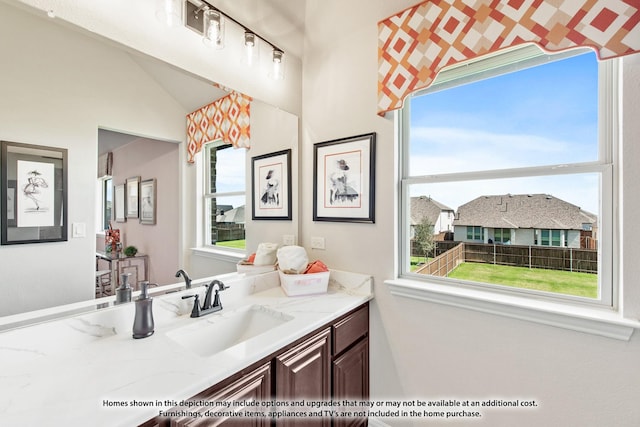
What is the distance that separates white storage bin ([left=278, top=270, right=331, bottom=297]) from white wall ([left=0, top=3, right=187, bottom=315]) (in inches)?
35.3

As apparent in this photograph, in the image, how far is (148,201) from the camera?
1.20 m

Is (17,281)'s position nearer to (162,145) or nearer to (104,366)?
(104,366)

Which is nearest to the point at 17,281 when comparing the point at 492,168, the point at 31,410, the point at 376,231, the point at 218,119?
the point at 31,410

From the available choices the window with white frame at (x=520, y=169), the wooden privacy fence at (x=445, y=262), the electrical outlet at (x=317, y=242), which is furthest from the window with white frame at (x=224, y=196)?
the wooden privacy fence at (x=445, y=262)

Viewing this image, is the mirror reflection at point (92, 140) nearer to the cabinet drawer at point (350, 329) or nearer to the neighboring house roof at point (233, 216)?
the neighboring house roof at point (233, 216)

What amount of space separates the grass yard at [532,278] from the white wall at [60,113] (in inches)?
68.6

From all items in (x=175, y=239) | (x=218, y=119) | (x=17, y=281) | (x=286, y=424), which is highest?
(x=218, y=119)

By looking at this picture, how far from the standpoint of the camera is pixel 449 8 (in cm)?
134

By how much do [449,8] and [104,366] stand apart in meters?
2.05

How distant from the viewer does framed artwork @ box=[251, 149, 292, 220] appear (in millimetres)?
1747

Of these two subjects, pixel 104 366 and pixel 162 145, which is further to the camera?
pixel 162 145

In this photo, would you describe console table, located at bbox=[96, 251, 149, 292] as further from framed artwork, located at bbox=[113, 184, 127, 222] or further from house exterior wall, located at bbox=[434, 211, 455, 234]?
house exterior wall, located at bbox=[434, 211, 455, 234]

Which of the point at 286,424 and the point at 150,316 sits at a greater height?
the point at 150,316

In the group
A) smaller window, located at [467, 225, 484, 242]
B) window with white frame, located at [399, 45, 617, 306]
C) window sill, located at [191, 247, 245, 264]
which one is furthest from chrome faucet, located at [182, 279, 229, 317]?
smaller window, located at [467, 225, 484, 242]
